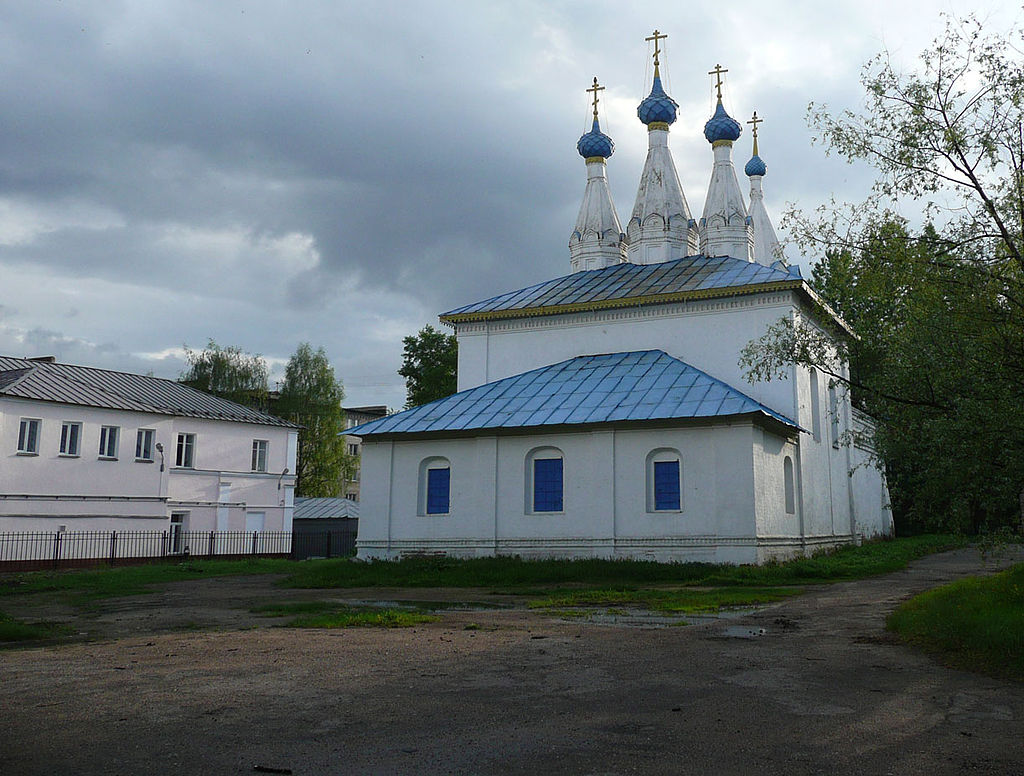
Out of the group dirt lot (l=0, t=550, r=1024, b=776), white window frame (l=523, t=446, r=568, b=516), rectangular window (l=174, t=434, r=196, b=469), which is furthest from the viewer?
rectangular window (l=174, t=434, r=196, b=469)

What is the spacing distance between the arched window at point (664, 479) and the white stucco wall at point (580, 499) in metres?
0.16

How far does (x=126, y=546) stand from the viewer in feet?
110

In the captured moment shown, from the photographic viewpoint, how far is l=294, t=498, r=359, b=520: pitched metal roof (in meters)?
41.8

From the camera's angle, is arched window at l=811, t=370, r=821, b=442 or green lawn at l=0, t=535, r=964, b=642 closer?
green lawn at l=0, t=535, r=964, b=642

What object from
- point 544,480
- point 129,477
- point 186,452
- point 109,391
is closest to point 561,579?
point 544,480

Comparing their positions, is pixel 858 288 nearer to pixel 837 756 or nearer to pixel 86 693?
pixel 837 756

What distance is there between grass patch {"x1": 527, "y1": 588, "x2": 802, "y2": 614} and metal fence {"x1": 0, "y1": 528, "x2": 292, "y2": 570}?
21.8 metres

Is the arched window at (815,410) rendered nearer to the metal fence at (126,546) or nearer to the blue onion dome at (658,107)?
the blue onion dome at (658,107)

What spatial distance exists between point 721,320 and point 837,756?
2186 cm

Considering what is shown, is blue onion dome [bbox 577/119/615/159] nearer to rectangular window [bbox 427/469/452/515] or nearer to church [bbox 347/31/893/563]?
church [bbox 347/31/893/563]

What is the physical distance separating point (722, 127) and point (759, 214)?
7564 mm

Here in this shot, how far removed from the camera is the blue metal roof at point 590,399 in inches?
879

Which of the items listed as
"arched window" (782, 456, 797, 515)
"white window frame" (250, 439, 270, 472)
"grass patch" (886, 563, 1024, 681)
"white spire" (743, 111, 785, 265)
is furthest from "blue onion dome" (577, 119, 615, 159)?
"grass patch" (886, 563, 1024, 681)

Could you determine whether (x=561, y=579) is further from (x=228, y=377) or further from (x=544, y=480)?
(x=228, y=377)
